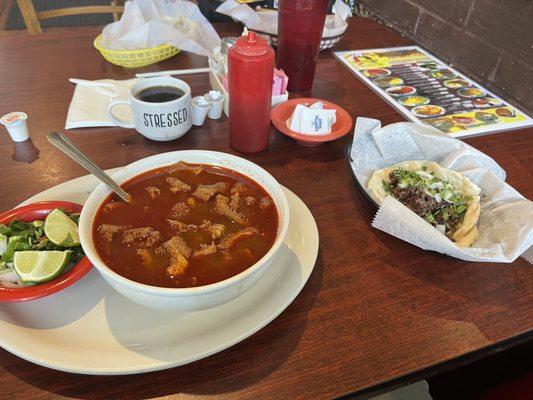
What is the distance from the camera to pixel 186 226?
93 cm

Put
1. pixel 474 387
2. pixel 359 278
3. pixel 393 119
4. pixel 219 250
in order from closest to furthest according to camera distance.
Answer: pixel 219 250 → pixel 359 278 → pixel 474 387 → pixel 393 119

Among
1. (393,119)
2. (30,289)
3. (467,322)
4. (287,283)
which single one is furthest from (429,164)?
(30,289)

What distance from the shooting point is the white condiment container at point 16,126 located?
1339 millimetres

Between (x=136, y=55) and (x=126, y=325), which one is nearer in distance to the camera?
(x=126, y=325)

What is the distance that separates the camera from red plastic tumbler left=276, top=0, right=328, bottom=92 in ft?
5.23

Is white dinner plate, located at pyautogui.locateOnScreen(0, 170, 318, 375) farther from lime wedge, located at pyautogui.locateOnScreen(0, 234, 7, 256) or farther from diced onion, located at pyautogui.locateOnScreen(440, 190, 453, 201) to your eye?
diced onion, located at pyautogui.locateOnScreen(440, 190, 453, 201)

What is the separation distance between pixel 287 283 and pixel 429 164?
672 millimetres

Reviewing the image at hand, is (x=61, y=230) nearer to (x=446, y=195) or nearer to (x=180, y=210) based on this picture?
(x=180, y=210)

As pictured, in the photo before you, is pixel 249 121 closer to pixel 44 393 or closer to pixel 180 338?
pixel 180 338

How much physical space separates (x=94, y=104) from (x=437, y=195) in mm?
1300

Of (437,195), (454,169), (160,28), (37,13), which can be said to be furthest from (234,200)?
(37,13)

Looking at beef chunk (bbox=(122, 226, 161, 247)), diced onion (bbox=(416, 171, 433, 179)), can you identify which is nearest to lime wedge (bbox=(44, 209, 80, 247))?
beef chunk (bbox=(122, 226, 161, 247))

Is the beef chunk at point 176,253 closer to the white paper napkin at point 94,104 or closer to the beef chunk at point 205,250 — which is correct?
the beef chunk at point 205,250

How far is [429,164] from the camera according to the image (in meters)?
1.29
